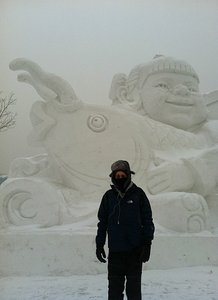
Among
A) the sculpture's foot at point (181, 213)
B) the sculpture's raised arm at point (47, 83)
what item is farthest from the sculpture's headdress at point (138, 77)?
the sculpture's foot at point (181, 213)

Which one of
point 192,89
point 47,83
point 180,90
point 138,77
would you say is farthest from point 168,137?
point 47,83

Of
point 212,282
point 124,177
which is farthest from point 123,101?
point 124,177

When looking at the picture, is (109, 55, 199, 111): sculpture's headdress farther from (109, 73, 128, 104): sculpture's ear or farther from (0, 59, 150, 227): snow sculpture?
(0, 59, 150, 227): snow sculpture

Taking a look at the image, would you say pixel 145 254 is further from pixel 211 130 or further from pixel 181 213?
pixel 211 130

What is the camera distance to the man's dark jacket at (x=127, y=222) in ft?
6.98

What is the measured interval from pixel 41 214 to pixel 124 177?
6.49 feet

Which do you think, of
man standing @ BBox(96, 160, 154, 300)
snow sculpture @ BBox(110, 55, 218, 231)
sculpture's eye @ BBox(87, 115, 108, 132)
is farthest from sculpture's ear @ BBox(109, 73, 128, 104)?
man standing @ BBox(96, 160, 154, 300)

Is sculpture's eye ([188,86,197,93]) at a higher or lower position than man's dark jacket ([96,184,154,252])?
higher

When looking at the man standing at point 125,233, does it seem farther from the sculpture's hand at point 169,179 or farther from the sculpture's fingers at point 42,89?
the sculpture's fingers at point 42,89

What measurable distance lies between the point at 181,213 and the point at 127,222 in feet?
6.10

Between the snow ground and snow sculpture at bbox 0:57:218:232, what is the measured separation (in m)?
0.53

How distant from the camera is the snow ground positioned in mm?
2873

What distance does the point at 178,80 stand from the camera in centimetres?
496

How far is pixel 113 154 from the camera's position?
4.40m
